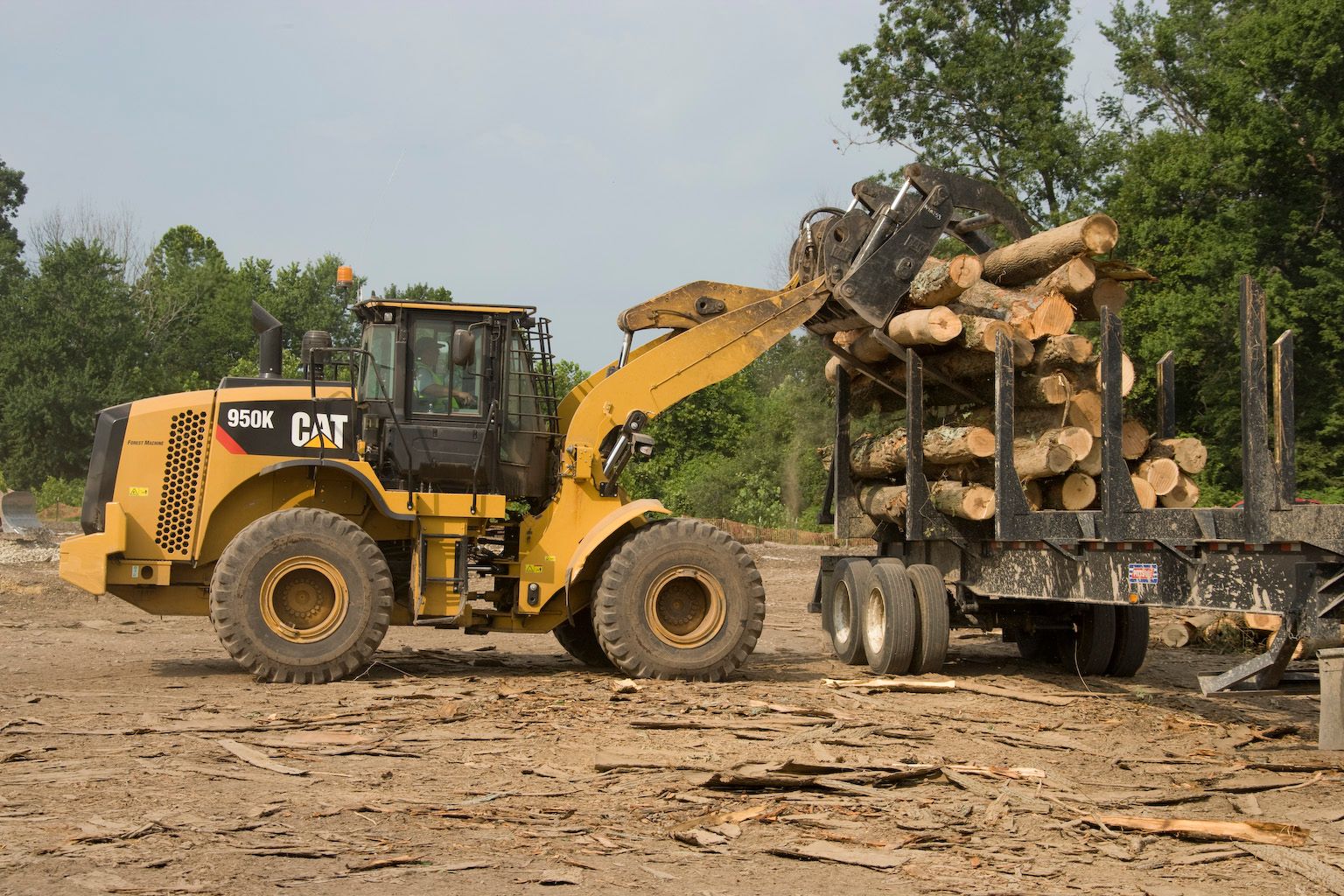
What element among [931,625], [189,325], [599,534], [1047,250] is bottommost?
[931,625]

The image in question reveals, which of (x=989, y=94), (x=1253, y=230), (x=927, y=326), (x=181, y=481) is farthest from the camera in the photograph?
(x=989, y=94)

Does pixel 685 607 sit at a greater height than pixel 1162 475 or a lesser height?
lesser

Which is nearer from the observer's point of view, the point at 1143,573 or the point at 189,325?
the point at 1143,573

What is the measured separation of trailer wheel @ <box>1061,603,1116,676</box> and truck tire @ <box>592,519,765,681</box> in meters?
3.10

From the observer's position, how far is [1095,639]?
38.0 feet

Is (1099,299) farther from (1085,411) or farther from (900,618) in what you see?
(900,618)

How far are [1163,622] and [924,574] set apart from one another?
A: 4406mm

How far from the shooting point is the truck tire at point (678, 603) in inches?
409

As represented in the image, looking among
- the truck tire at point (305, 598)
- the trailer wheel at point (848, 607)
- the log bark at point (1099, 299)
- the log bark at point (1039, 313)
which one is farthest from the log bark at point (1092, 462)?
the truck tire at point (305, 598)

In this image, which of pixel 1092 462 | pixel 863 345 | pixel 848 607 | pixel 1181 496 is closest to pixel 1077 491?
pixel 1092 462

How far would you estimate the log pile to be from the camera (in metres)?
10.3

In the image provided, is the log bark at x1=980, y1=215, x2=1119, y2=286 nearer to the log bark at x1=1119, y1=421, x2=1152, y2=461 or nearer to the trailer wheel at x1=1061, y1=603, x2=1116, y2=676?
the log bark at x1=1119, y1=421, x2=1152, y2=461

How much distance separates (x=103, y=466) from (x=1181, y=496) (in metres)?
8.51

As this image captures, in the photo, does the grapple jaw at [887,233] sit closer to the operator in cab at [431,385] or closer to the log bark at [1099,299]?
the log bark at [1099,299]
